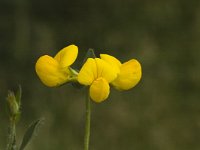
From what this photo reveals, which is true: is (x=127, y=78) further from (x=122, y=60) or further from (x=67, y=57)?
(x=122, y=60)

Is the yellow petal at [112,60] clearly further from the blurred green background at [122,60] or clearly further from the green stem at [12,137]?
the blurred green background at [122,60]

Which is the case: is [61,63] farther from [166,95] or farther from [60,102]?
[166,95]

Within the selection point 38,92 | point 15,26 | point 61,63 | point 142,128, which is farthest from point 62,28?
point 61,63

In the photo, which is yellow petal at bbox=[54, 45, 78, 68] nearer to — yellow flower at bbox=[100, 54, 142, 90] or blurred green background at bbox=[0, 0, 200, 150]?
yellow flower at bbox=[100, 54, 142, 90]

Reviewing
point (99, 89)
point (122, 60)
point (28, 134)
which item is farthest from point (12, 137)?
point (122, 60)

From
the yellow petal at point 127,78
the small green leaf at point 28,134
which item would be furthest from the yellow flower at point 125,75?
the small green leaf at point 28,134

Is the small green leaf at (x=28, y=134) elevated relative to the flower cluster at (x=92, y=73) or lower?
lower
